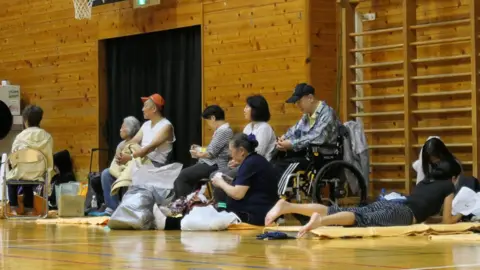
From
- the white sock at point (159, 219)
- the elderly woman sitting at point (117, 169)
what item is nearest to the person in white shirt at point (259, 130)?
the white sock at point (159, 219)

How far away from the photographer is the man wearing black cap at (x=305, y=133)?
823cm

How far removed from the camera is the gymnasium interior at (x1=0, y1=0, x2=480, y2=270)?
514 centimetres

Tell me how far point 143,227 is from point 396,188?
2801 millimetres

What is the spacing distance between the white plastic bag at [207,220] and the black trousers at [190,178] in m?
1.36

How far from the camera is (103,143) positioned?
1221 centimetres

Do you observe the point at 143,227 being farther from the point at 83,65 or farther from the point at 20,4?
the point at 20,4

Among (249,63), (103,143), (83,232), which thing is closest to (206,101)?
(249,63)

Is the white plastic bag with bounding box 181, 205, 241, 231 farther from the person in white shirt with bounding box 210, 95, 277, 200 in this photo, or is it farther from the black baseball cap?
the black baseball cap

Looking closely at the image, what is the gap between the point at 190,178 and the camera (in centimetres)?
887

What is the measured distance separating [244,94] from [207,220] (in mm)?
3240

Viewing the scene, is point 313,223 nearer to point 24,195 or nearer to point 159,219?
point 159,219

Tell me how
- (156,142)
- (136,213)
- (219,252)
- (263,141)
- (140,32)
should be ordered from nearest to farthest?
1. (219,252)
2. (136,213)
3. (263,141)
4. (156,142)
5. (140,32)

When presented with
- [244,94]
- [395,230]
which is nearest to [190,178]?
[244,94]

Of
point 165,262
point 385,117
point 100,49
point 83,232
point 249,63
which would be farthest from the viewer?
point 100,49
